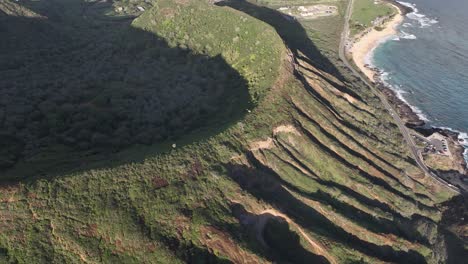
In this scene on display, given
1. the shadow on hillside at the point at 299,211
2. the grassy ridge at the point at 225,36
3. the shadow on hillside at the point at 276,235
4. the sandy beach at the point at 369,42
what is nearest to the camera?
the shadow on hillside at the point at 276,235

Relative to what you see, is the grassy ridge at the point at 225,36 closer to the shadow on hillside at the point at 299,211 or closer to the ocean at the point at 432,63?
the shadow on hillside at the point at 299,211

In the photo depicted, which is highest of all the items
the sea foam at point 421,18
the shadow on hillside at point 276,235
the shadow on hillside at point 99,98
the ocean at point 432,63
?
the sea foam at point 421,18

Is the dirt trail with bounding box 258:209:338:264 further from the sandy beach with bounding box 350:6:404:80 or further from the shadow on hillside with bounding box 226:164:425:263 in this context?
the sandy beach with bounding box 350:6:404:80

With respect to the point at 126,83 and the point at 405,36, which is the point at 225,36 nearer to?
the point at 126,83

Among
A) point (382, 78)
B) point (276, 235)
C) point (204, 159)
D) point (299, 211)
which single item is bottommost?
point (276, 235)

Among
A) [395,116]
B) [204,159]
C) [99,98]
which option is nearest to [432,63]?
[395,116]

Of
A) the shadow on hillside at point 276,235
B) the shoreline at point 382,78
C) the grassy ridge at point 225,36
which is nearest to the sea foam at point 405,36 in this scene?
the shoreline at point 382,78

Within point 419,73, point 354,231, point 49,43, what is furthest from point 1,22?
point 419,73

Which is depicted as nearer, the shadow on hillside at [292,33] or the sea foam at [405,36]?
the shadow on hillside at [292,33]

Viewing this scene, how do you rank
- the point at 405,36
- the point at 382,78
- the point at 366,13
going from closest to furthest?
the point at 382,78 < the point at 405,36 < the point at 366,13
